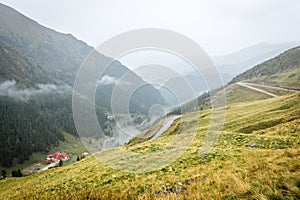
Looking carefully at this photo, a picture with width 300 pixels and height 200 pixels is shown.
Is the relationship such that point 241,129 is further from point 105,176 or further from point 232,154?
point 105,176

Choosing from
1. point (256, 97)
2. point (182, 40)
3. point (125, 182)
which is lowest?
point (256, 97)

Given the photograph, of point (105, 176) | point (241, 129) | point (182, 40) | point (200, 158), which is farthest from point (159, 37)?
point (241, 129)

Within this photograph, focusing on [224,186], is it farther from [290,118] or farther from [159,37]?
[290,118]

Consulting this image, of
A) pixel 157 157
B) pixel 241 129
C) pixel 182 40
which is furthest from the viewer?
pixel 241 129

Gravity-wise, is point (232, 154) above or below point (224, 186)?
below

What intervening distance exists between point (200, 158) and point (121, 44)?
11.7m

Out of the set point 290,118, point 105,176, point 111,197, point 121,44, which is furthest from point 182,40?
point 290,118

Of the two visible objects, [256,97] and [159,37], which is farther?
[256,97]

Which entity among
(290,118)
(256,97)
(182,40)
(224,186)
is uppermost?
(182,40)

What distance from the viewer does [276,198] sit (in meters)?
7.87

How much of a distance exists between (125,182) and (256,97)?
108 metres

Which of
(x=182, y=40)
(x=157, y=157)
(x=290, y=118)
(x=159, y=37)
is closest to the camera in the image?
(x=182, y=40)

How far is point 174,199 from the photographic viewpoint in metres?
9.88

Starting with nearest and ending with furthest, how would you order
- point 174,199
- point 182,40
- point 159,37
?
point 174,199 < point 182,40 < point 159,37
